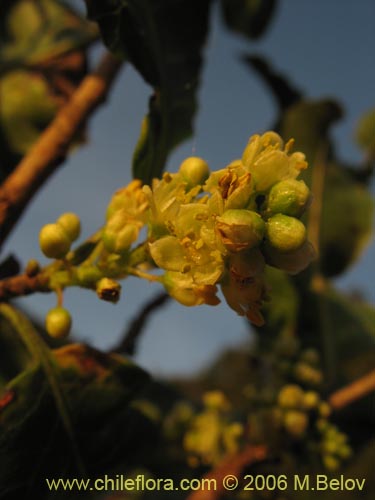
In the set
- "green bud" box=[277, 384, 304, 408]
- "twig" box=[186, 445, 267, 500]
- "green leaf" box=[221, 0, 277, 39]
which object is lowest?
"green bud" box=[277, 384, 304, 408]

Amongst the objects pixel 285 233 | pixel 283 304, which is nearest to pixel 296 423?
pixel 283 304

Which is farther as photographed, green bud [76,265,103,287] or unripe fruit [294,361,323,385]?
unripe fruit [294,361,323,385]

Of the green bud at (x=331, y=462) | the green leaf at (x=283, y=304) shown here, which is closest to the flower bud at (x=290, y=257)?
the green bud at (x=331, y=462)

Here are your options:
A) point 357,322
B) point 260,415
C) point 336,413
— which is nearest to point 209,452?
point 260,415

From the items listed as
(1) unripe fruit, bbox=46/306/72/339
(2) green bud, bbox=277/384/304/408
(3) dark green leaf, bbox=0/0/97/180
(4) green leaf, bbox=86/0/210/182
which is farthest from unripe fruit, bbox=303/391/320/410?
(3) dark green leaf, bbox=0/0/97/180

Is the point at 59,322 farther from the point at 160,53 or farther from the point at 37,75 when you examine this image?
the point at 37,75

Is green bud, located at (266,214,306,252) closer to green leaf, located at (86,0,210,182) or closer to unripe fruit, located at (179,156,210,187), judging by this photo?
unripe fruit, located at (179,156,210,187)

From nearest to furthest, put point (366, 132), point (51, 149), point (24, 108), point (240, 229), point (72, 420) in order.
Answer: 1. point (240, 229)
2. point (72, 420)
3. point (51, 149)
4. point (24, 108)
5. point (366, 132)
